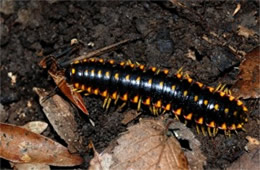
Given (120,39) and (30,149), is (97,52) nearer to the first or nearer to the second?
(120,39)

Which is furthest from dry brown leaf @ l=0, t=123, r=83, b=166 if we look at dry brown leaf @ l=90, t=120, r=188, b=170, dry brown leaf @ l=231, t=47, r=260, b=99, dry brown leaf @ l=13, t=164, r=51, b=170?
dry brown leaf @ l=231, t=47, r=260, b=99

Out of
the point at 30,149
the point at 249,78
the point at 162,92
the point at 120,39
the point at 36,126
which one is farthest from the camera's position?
the point at 120,39

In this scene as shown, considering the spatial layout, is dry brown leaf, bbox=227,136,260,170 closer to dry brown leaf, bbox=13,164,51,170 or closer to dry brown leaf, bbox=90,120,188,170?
dry brown leaf, bbox=90,120,188,170

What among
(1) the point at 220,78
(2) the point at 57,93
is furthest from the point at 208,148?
(2) the point at 57,93

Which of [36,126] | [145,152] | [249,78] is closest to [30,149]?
[36,126]

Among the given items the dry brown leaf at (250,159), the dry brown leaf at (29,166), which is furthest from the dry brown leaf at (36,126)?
the dry brown leaf at (250,159)

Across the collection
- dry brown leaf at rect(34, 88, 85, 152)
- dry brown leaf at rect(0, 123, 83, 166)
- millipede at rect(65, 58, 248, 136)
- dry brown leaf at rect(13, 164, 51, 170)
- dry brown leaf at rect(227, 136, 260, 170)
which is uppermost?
millipede at rect(65, 58, 248, 136)

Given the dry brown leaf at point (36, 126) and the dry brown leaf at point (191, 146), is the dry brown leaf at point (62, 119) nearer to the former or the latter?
the dry brown leaf at point (36, 126)
